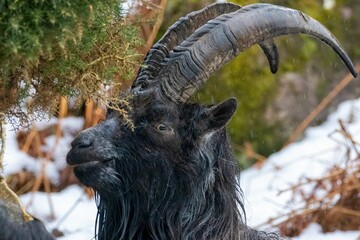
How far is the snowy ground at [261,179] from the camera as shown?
30.3 feet

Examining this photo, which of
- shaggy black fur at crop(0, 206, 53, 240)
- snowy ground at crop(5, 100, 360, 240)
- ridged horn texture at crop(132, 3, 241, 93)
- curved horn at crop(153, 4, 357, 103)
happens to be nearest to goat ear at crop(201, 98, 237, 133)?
curved horn at crop(153, 4, 357, 103)

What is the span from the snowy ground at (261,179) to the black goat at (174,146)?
129 inches

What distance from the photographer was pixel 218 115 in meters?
5.02

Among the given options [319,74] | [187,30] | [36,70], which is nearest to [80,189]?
[319,74]

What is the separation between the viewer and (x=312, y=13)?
1160cm

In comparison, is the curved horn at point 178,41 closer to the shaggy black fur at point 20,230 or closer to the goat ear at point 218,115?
the goat ear at point 218,115

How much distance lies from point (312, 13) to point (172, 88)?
689 cm

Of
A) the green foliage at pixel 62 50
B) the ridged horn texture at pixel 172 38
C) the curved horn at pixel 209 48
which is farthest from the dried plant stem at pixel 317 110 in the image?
the green foliage at pixel 62 50

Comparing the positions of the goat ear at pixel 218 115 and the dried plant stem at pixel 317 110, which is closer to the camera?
the goat ear at pixel 218 115

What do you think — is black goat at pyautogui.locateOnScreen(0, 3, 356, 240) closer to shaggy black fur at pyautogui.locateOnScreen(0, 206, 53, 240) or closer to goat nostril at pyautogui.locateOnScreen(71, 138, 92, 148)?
goat nostril at pyautogui.locateOnScreen(71, 138, 92, 148)

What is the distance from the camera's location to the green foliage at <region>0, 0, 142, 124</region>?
3779 millimetres

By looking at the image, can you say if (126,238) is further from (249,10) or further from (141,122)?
(249,10)

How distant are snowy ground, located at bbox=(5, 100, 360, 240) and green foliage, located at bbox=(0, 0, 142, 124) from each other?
3.91 m

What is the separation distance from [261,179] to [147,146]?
18.9ft
